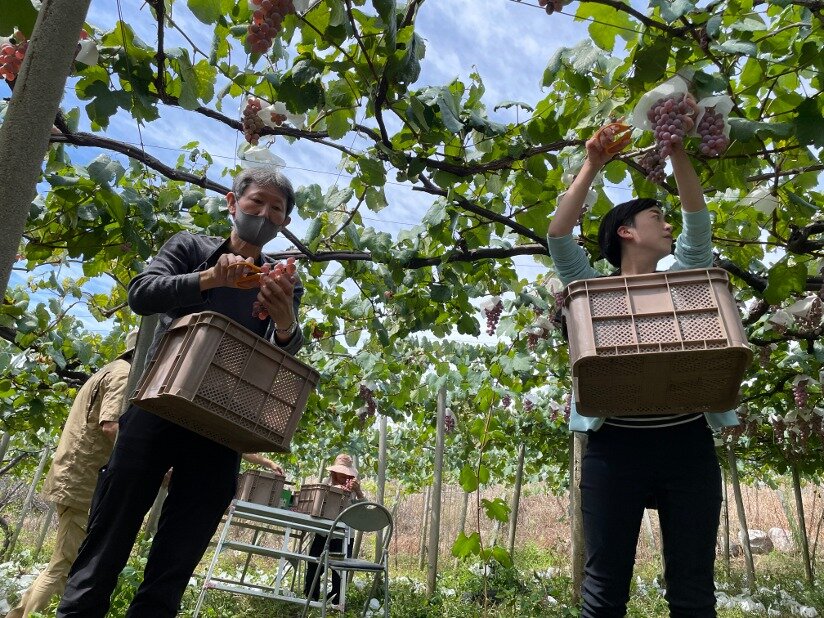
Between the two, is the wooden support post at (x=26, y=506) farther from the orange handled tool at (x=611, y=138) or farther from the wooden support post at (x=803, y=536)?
the orange handled tool at (x=611, y=138)

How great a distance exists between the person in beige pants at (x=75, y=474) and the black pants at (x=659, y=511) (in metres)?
2.41

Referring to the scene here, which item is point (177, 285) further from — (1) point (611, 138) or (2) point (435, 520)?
(2) point (435, 520)

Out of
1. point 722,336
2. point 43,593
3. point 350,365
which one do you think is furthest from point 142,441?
point 350,365

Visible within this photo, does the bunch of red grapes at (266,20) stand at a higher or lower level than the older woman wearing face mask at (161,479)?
higher

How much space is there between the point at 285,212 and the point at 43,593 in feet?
8.39

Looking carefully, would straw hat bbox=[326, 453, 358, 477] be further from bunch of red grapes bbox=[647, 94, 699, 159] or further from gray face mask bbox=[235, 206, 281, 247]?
bunch of red grapes bbox=[647, 94, 699, 159]

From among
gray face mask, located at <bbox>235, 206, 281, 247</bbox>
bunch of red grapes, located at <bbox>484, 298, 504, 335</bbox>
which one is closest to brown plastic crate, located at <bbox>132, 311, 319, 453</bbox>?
gray face mask, located at <bbox>235, 206, 281, 247</bbox>

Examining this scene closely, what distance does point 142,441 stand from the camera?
1.73 metres

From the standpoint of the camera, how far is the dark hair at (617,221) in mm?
1901

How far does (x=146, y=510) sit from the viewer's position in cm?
172

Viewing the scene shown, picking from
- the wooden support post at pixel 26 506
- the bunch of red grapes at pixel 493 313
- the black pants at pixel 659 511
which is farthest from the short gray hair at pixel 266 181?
the wooden support post at pixel 26 506

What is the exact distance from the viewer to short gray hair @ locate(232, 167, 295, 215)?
6.47 ft

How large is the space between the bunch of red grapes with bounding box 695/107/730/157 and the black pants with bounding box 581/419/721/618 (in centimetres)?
71

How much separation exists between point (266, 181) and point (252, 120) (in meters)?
0.57
